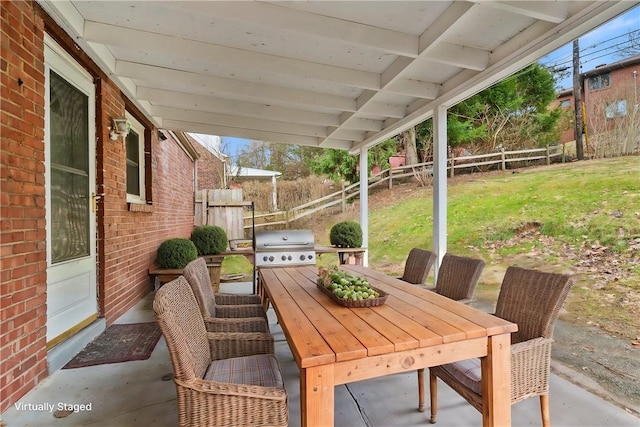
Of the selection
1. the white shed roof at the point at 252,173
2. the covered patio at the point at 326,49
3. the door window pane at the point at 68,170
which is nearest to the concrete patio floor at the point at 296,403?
the door window pane at the point at 68,170

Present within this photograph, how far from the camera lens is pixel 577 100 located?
14.3 feet

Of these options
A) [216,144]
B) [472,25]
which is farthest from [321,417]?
[216,144]

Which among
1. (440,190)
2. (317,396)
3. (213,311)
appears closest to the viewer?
(317,396)

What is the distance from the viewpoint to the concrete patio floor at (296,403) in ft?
5.64

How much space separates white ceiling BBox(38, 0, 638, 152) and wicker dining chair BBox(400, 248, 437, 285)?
5.30ft

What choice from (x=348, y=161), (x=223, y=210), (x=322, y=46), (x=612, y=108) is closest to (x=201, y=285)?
(x=322, y=46)

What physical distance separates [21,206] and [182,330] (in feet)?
4.78

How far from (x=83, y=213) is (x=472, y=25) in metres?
3.60

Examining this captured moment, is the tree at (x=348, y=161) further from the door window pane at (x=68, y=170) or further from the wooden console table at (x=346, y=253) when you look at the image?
the door window pane at (x=68, y=170)

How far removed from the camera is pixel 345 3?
2.09 m

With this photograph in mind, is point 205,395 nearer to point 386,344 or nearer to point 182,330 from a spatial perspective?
point 182,330

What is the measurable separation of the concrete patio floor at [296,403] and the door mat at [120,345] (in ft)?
0.42

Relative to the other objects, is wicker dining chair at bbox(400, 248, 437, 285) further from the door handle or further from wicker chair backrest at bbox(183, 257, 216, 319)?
the door handle

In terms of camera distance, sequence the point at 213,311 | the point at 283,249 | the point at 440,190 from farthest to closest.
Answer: the point at 283,249
the point at 440,190
the point at 213,311
